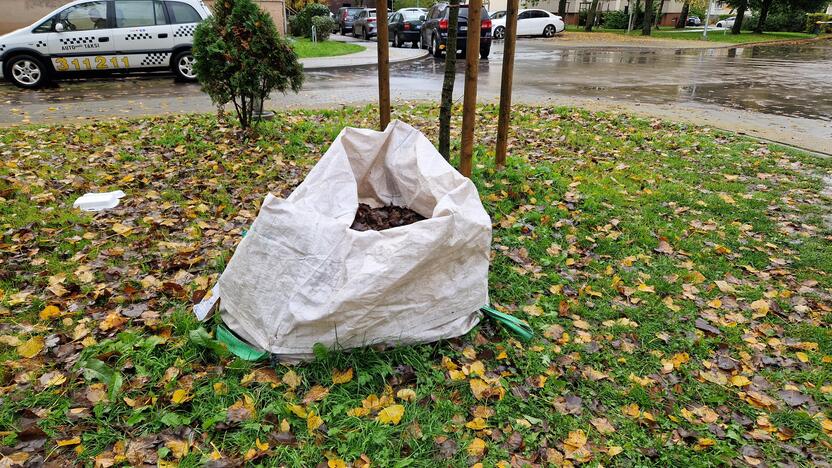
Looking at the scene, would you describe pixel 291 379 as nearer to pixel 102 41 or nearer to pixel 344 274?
pixel 344 274

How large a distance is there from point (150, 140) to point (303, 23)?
2142cm

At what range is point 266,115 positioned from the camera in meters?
7.42

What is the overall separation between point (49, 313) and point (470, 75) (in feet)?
11.2

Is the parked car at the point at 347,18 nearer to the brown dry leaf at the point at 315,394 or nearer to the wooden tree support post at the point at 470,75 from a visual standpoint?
the wooden tree support post at the point at 470,75

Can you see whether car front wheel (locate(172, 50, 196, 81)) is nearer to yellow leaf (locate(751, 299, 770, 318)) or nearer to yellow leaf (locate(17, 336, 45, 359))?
yellow leaf (locate(17, 336, 45, 359))

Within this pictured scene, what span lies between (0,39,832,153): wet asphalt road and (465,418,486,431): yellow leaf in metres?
6.50

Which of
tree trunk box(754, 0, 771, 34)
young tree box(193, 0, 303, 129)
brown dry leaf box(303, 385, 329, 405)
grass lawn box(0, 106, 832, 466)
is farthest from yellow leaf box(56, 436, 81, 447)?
tree trunk box(754, 0, 771, 34)

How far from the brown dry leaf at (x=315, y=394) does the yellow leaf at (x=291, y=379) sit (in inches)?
3.0

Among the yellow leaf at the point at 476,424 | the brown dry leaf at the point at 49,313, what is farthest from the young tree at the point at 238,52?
the yellow leaf at the point at 476,424

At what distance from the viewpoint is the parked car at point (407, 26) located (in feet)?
74.8

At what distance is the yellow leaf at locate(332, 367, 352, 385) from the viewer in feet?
8.71

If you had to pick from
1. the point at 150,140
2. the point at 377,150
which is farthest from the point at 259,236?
the point at 150,140

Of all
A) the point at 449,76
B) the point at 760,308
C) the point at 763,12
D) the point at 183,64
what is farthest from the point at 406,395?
the point at 763,12

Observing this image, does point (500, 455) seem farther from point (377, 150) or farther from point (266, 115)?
point (266, 115)
